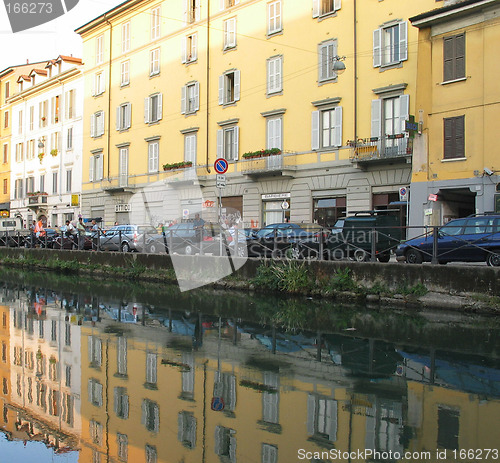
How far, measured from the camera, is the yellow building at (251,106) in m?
24.7

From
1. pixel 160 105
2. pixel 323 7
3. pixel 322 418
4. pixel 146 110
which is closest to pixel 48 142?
pixel 146 110

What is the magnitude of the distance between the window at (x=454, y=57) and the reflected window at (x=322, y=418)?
19.0 meters

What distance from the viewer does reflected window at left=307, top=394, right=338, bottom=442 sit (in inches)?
176

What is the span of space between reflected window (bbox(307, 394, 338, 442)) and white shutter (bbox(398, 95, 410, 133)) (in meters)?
20.2

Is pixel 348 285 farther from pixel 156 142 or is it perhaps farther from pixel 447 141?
pixel 156 142

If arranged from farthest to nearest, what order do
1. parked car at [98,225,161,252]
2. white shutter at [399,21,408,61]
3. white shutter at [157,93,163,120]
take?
white shutter at [157,93,163,120]
white shutter at [399,21,408,61]
parked car at [98,225,161,252]

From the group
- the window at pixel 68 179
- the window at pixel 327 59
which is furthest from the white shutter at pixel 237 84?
the window at pixel 68 179

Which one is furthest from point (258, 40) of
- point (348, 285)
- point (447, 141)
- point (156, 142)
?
point (348, 285)

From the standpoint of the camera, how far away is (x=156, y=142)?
36188 mm

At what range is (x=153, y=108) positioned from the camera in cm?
3662

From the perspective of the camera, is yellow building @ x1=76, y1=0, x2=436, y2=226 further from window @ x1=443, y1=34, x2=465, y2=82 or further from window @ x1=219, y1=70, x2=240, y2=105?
window @ x1=443, y1=34, x2=465, y2=82

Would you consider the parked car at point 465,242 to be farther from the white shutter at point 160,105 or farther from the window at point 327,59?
the white shutter at point 160,105

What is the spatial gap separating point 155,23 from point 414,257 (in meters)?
27.5

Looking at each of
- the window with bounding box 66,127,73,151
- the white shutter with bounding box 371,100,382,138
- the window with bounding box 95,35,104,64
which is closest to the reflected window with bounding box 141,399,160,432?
the white shutter with bounding box 371,100,382,138
